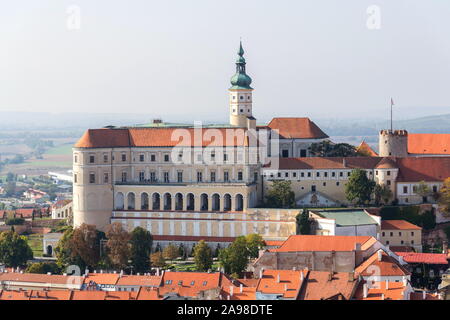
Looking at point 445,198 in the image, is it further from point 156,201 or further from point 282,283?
point 282,283

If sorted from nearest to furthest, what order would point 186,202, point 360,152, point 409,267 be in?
point 409,267 < point 186,202 < point 360,152

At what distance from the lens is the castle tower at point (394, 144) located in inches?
3332

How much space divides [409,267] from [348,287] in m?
12.1

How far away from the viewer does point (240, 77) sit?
291ft

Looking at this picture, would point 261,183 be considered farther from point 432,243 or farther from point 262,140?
point 432,243

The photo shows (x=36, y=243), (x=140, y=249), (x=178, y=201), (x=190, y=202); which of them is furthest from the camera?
(x=36, y=243)

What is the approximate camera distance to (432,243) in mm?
75062

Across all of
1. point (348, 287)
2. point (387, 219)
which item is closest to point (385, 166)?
point (387, 219)

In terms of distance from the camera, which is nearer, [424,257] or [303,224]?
[424,257]

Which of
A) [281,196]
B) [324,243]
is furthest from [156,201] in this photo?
[324,243]

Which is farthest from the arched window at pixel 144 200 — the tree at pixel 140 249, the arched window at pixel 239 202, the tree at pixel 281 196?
the tree at pixel 281 196

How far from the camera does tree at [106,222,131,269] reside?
235 feet

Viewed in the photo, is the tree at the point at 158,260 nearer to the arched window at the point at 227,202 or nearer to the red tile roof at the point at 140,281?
the red tile roof at the point at 140,281

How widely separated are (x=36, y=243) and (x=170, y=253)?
14854 millimetres
